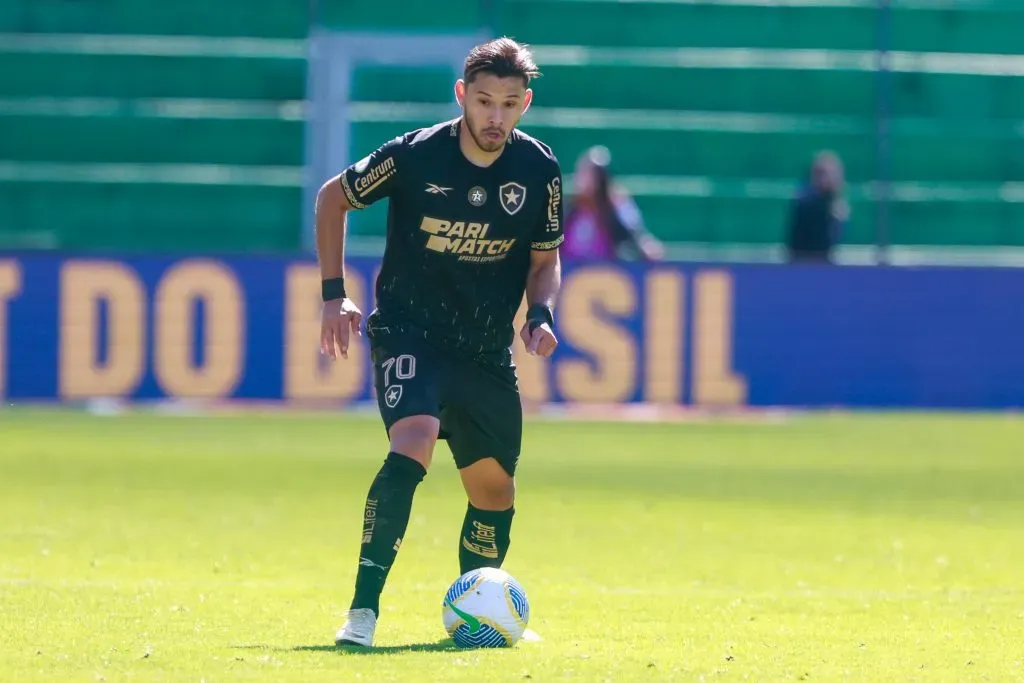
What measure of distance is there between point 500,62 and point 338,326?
3.54 ft

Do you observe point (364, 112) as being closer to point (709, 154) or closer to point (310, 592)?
point (709, 154)

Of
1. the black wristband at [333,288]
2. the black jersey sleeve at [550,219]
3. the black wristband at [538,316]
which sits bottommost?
the black wristband at [538,316]

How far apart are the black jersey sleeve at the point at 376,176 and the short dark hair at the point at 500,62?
0.39 meters

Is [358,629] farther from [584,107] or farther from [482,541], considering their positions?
[584,107]

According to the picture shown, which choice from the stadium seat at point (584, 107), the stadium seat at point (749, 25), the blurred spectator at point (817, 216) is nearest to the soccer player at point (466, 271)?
the blurred spectator at point (817, 216)

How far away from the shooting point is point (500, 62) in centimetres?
696

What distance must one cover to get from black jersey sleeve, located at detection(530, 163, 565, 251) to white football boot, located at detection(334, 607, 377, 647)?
1.61m

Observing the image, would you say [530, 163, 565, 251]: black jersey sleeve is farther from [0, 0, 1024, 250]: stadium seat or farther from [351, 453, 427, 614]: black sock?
[0, 0, 1024, 250]: stadium seat

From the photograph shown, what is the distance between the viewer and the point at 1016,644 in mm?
6969

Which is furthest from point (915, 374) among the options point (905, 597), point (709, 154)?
point (905, 597)

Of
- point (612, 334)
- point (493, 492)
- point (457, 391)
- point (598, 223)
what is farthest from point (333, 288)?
point (598, 223)

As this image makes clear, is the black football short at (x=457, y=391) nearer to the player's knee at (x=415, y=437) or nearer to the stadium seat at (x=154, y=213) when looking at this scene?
the player's knee at (x=415, y=437)

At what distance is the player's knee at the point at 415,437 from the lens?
22.5ft

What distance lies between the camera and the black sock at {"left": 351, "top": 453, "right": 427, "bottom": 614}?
671cm
